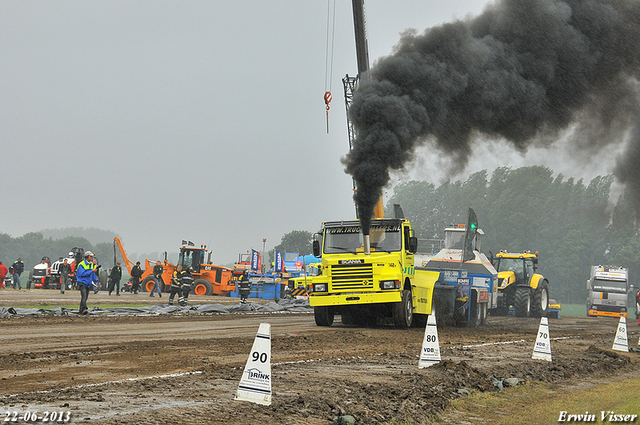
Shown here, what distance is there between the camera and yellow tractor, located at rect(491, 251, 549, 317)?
93.7 ft

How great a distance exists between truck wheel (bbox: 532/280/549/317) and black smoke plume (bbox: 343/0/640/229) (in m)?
12.3

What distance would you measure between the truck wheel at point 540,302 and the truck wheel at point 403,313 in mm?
13480

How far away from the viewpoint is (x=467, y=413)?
8.05 m

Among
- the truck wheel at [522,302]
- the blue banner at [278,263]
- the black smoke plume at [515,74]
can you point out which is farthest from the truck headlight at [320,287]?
the blue banner at [278,263]

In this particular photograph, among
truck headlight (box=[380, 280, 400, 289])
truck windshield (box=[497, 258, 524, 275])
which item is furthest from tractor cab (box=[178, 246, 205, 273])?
truck headlight (box=[380, 280, 400, 289])

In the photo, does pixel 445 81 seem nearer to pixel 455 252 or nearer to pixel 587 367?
pixel 587 367

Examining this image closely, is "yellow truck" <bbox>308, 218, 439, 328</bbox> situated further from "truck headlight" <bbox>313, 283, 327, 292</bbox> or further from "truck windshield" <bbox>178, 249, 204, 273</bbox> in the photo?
"truck windshield" <bbox>178, 249, 204, 273</bbox>

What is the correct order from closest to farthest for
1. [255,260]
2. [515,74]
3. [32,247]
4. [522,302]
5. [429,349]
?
[429,349]
[515,74]
[522,302]
[255,260]
[32,247]

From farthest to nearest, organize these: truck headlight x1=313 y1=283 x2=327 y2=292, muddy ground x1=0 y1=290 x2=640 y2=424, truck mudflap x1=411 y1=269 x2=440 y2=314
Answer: truck mudflap x1=411 y1=269 x2=440 y2=314
truck headlight x1=313 y1=283 x2=327 y2=292
muddy ground x1=0 y1=290 x2=640 y2=424

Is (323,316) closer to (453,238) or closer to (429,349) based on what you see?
(429,349)

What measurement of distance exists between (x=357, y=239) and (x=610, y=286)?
2841 centimetres

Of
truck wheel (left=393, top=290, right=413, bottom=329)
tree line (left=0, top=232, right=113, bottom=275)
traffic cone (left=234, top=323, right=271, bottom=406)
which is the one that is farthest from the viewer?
tree line (left=0, top=232, right=113, bottom=275)

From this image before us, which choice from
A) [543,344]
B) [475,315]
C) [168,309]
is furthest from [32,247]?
[543,344]

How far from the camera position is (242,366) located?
962cm
